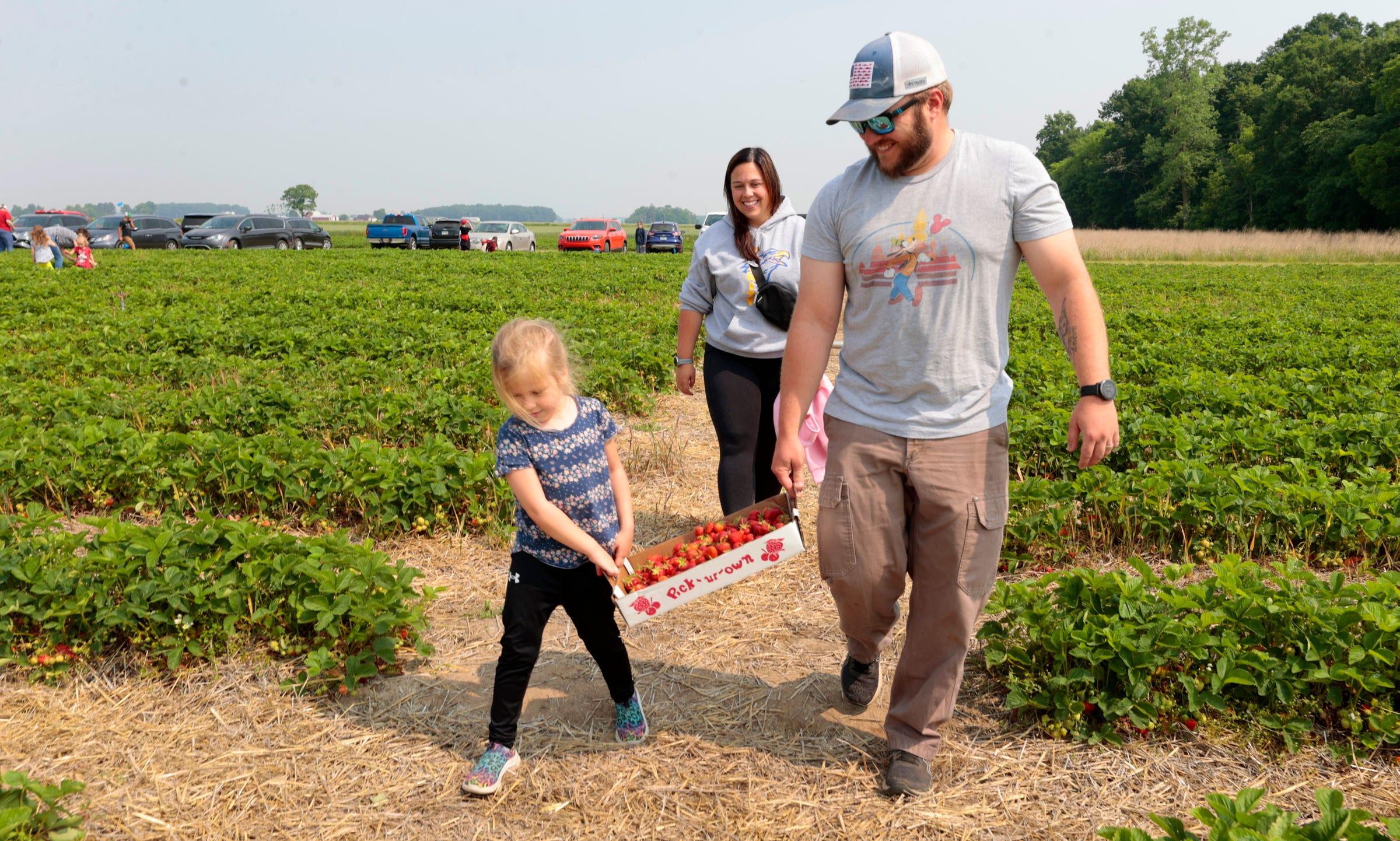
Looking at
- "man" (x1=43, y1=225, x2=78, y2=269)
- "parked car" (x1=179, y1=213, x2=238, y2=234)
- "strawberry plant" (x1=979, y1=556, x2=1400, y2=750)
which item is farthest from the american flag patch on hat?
"parked car" (x1=179, y1=213, x2=238, y2=234)

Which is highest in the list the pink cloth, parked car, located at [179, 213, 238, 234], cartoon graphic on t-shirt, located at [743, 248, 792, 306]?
parked car, located at [179, 213, 238, 234]

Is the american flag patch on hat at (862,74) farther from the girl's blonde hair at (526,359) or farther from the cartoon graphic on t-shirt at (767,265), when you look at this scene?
the cartoon graphic on t-shirt at (767,265)

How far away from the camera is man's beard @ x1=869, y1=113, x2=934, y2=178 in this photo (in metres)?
2.54

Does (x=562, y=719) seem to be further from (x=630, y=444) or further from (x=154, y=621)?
(x=630, y=444)

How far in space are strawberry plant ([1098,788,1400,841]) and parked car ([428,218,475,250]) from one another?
119ft

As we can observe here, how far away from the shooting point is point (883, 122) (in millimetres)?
2537

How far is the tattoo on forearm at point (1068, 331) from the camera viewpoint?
2634mm

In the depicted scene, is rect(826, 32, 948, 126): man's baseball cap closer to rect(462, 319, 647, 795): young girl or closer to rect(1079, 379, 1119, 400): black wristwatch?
rect(1079, 379, 1119, 400): black wristwatch

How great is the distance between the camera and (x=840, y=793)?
115 inches

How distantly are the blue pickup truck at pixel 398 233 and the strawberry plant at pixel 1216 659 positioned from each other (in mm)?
36031

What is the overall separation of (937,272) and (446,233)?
118ft

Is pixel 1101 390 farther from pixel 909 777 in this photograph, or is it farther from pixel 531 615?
pixel 531 615

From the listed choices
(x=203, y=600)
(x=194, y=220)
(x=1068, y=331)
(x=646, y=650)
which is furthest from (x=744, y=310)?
(x=194, y=220)

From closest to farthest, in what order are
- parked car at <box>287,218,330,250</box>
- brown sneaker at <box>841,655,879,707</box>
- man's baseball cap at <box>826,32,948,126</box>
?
man's baseball cap at <box>826,32,948,126</box> → brown sneaker at <box>841,655,879,707</box> → parked car at <box>287,218,330,250</box>
